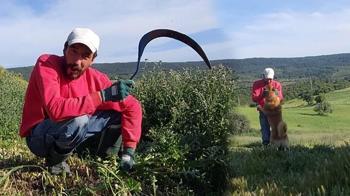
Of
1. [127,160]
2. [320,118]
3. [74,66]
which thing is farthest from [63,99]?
[320,118]

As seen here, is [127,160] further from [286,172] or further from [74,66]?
[286,172]

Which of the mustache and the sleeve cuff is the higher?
the mustache

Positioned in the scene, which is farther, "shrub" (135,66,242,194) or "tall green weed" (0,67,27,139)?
"tall green weed" (0,67,27,139)

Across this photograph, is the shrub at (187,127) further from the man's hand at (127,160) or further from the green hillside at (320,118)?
the green hillside at (320,118)

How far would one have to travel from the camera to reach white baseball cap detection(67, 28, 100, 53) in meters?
4.45

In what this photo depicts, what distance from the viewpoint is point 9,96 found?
17.3m

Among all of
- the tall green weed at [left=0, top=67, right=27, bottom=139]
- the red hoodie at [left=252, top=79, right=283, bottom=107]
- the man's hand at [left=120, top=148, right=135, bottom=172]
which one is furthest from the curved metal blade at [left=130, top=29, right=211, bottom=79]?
the tall green weed at [left=0, top=67, right=27, bottom=139]

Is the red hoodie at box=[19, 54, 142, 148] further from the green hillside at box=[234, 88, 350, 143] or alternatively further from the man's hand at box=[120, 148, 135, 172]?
the green hillside at box=[234, 88, 350, 143]

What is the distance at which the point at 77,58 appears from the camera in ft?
15.0

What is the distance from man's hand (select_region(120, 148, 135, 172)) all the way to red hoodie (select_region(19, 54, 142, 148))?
6 cm

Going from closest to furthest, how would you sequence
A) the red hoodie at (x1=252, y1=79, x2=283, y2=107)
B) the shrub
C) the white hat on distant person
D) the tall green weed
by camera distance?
the shrub, the red hoodie at (x1=252, y1=79, x2=283, y2=107), the white hat on distant person, the tall green weed

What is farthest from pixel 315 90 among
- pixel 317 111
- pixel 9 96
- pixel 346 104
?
pixel 9 96

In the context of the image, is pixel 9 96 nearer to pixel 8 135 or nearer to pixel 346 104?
pixel 8 135

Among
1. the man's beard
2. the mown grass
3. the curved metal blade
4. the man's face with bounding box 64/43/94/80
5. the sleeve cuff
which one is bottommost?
the mown grass
